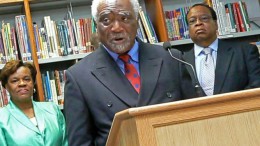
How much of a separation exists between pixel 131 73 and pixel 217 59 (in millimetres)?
1159

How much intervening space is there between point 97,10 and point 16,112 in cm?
133

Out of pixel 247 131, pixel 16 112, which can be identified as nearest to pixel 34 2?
pixel 16 112

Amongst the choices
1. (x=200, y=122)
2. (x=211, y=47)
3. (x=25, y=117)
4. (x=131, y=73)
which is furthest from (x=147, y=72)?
(x=25, y=117)

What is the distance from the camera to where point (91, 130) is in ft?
5.74

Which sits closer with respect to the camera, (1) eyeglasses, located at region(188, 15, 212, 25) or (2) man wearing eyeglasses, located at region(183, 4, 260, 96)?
(2) man wearing eyeglasses, located at region(183, 4, 260, 96)

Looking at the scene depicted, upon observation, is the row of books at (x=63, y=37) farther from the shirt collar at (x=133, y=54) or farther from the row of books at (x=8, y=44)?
the shirt collar at (x=133, y=54)

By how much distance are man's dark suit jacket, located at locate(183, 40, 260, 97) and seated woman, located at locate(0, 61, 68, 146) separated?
962 mm

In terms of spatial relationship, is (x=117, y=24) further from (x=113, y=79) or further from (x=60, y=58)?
(x=60, y=58)

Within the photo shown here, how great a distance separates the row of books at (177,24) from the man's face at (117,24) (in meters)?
1.93

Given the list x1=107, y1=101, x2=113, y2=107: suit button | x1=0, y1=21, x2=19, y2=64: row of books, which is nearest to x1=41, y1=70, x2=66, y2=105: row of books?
x1=0, y1=21, x2=19, y2=64: row of books

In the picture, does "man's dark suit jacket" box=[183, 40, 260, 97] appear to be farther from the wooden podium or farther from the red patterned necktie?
the wooden podium

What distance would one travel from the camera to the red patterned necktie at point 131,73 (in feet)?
5.91

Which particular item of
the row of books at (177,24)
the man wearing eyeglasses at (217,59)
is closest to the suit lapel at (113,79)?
the man wearing eyeglasses at (217,59)

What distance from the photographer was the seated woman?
2787 mm
